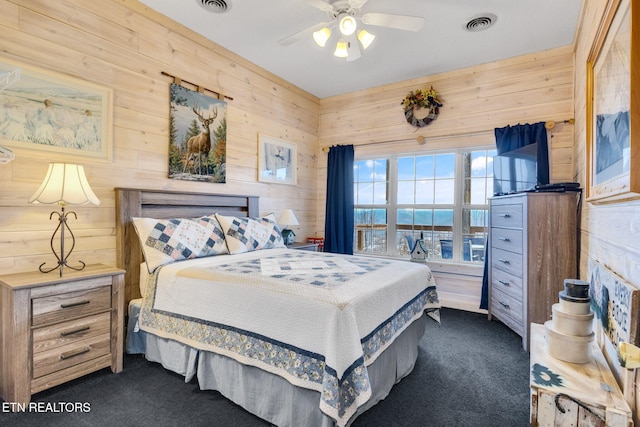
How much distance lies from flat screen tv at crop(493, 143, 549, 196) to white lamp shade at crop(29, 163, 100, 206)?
139 inches

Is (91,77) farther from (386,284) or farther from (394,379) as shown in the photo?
(394,379)

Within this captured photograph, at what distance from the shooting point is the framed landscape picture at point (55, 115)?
2.07 metres

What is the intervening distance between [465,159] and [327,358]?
336 cm

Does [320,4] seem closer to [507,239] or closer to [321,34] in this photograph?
[321,34]

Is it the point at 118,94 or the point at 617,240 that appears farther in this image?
the point at 118,94

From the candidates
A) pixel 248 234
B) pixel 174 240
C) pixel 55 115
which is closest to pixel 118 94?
pixel 55 115

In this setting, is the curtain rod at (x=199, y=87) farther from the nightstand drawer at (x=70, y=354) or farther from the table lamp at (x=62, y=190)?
the nightstand drawer at (x=70, y=354)

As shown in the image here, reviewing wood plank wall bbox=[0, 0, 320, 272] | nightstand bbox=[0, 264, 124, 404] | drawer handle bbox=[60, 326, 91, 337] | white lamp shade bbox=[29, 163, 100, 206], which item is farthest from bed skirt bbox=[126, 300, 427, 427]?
white lamp shade bbox=[29, 163, 100, 206]

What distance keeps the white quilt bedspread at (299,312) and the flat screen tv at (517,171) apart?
1.53 meters

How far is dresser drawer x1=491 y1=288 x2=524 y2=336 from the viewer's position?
2812mm

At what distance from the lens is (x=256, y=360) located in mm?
1714

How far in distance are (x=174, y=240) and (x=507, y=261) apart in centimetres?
300

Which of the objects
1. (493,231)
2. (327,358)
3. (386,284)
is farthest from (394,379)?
(493,231)

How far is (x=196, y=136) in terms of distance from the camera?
10.5ft
